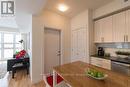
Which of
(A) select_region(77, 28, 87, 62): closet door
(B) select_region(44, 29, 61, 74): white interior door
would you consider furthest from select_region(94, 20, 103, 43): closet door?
(B) select_region(44, 29, 61, 74): white interior door

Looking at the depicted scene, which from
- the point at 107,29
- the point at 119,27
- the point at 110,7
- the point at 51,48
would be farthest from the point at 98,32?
the point at 51,48

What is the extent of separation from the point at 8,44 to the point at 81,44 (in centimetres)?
654

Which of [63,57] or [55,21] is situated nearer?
[55,21]

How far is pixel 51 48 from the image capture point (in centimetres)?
426

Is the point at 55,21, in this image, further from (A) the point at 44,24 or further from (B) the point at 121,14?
(B) the point at 121,14

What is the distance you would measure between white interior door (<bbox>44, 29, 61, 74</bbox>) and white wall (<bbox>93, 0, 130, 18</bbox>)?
1.83 m

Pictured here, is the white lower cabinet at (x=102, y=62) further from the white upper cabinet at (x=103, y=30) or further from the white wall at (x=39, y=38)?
the white wall at (x=39, y=38)

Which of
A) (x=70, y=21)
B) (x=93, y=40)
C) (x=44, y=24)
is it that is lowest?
(x=93, y=40)

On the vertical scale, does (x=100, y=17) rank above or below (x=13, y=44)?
above

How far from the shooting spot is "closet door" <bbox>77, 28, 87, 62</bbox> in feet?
13.1

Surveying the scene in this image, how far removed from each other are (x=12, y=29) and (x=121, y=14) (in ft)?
24.8

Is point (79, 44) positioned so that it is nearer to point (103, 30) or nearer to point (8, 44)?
point (103, 30)

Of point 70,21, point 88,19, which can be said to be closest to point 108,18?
point 88,19

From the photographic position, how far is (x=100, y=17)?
11.9 ft
